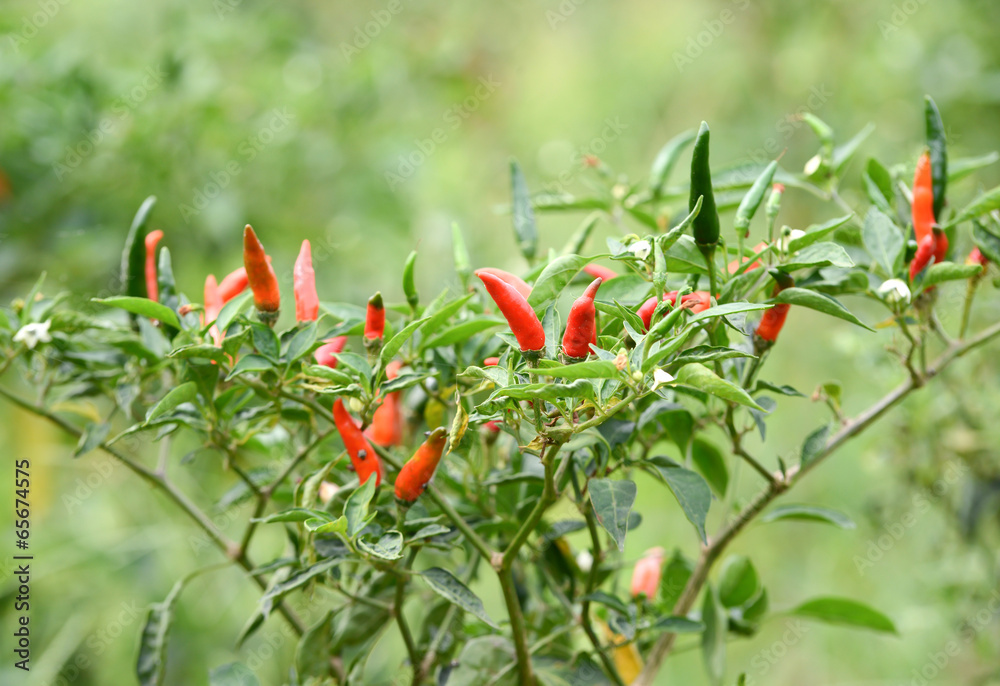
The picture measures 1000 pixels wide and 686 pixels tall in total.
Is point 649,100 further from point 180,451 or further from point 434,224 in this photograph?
point 180,451

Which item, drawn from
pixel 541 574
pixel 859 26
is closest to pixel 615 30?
pixel 859 26

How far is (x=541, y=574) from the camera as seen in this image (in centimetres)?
69

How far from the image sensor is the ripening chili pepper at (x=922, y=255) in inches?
22.5

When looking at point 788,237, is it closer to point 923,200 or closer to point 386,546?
point 923,200

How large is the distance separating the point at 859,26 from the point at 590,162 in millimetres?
2136

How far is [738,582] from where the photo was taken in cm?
71

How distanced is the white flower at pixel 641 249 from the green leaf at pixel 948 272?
0.22 metres

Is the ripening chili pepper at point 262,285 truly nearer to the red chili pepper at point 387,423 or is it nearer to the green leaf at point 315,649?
the red chili pepper at point 387,423
